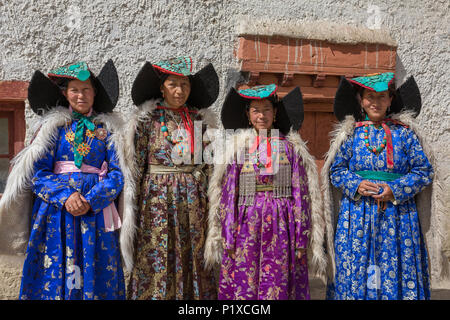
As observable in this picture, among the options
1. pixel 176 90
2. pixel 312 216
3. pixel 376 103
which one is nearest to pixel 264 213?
pixel 312 216

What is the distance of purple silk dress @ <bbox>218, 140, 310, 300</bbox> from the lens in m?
3.09

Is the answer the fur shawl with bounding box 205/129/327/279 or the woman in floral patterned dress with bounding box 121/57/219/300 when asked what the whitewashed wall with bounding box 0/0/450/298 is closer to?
the woman in floral patterned dress with bounding box 121/57/219/300

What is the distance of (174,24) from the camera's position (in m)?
4.32

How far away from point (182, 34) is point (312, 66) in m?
1.39

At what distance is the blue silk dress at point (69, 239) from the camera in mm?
2934

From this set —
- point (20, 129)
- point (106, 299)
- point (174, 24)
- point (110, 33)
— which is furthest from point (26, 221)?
point (174, 24)

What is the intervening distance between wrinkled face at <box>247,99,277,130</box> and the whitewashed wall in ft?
3.89

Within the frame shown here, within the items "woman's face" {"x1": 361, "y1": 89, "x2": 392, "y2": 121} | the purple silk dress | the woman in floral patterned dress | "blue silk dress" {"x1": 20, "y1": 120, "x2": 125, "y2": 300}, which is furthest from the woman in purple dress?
"blue silk dress" {"x1": 20, "y1": 120, "x2": 125, "y2": 300}

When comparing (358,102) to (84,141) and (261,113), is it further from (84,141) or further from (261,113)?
(84,141)

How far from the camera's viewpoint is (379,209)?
328 cm

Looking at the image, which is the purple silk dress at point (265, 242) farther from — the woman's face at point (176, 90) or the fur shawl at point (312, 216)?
the woman's face at point (176, 90)

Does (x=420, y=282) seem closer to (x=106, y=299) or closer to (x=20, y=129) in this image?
(x=106, y=299)

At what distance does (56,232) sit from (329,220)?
201 centimetres

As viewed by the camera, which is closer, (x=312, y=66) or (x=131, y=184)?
(x=131, y=184)
